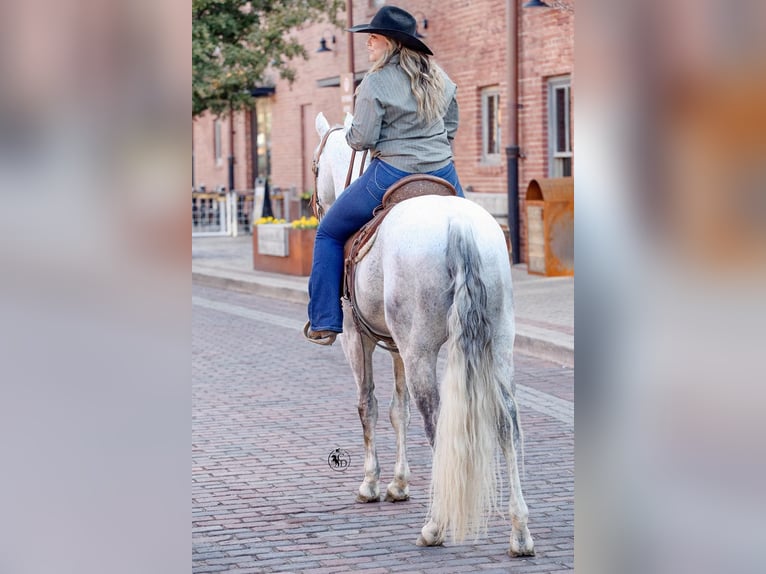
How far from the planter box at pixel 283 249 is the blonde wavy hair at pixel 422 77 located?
1274cm

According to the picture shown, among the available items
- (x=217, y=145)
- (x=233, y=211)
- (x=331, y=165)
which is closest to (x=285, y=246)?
(x=233, y=211)

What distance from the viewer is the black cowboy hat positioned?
19.7 ft

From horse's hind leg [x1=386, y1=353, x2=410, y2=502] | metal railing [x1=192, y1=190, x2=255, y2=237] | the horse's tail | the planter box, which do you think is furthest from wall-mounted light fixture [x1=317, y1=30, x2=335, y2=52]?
the horse's tail

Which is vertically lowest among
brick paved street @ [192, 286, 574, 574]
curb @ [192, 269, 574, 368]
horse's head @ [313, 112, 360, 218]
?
brick paved street @ [192, 286, 574, 574]

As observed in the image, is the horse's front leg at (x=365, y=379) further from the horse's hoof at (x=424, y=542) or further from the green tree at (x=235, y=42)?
the green tree at (x=235, y=42)

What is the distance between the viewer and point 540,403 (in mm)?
9359

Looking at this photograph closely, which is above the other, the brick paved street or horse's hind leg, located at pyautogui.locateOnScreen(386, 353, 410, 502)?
horse's hind leg, located at pyautogui.locateOnScreen(386, 353, 410, 502)

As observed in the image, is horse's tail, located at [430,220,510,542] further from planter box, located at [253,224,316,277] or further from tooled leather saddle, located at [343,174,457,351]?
planter box, located at [253,224,316,277]

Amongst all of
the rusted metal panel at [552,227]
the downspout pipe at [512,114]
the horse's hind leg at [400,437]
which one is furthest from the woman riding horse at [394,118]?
the downspout pipe at [512,114]

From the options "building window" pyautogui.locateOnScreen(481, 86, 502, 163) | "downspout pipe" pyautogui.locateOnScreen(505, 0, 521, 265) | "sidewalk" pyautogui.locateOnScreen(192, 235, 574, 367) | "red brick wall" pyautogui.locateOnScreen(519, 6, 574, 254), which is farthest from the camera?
"building window" pyautogui.locateOnScreen(481, 86, 502, 163)
